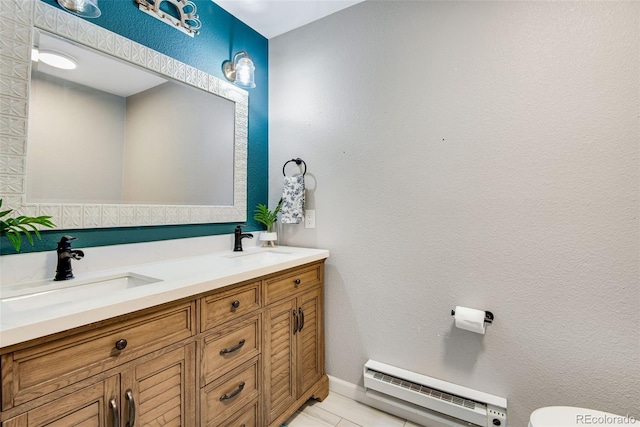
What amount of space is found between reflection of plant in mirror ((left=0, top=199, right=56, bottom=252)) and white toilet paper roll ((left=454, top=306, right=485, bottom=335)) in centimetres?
177

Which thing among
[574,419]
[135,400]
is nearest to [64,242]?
[135,400]

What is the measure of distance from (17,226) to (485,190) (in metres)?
1.92

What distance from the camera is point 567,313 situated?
1.25 m

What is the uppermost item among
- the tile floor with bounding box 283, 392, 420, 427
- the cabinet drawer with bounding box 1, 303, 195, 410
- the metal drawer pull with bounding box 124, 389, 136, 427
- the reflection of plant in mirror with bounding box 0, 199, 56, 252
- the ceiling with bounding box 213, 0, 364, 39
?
the ceiling with bounding box 213, 0, 364, 39

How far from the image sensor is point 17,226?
0.96 m

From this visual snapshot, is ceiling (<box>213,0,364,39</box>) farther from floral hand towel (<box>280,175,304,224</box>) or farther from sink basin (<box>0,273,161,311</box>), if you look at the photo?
sink basin (<box>0,273,161,311</box>)

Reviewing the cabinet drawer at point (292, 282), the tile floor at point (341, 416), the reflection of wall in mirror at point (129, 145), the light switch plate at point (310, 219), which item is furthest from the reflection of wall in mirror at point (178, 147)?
the tile floor at point (341, 416)

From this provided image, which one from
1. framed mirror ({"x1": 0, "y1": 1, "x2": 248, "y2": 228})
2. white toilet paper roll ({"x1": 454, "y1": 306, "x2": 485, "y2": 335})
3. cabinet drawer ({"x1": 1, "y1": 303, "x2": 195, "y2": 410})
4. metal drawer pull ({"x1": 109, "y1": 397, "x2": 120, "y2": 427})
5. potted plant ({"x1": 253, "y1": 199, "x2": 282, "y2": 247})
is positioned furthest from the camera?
potted plant ({"x1": 253, "y1": 199, "x2": 282, "y2": 247})

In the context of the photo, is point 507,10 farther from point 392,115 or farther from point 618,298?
point 618,298

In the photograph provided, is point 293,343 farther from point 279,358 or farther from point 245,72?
point 245,72

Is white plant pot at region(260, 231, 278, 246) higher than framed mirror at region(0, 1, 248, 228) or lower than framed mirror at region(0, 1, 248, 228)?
lower

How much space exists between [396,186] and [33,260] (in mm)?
1677

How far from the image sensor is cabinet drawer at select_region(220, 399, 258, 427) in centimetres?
119

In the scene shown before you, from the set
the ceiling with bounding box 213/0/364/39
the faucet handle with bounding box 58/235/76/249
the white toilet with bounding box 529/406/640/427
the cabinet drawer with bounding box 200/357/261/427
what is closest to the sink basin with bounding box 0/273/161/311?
the faucet handle with bounding box 58/235/76/249
